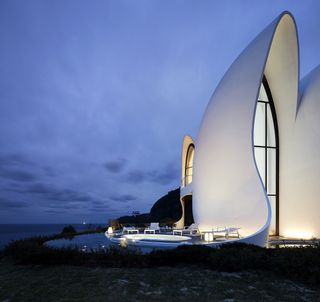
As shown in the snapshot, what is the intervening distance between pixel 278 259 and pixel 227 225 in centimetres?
676

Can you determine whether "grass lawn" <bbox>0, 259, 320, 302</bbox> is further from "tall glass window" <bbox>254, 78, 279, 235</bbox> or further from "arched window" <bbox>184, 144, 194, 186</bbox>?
"arched window" <bbox>184, 144, 194, 186</bbox>

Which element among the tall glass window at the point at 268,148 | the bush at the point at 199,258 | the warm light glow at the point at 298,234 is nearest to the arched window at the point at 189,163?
the tall glass window at the point at 268,148

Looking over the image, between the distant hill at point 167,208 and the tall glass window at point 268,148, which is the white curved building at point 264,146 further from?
the distant hill at point 167,208

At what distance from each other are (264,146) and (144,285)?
38.4 feet

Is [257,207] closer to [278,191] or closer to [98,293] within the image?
[278,191]

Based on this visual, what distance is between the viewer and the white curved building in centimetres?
1186

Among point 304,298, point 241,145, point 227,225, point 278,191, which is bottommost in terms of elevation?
point 304,298

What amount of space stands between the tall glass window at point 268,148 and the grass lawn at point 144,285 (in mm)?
9568

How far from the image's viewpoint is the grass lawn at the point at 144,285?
416 centimetres

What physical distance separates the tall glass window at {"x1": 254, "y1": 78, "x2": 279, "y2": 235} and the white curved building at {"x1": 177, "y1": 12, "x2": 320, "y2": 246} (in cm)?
4

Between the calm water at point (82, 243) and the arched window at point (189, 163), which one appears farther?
the arched window at point (189, 163)

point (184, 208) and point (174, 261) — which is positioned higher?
point (184, 208)

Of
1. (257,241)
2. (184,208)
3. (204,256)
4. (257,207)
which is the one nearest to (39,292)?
(204,256)

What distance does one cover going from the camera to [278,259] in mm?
5633
